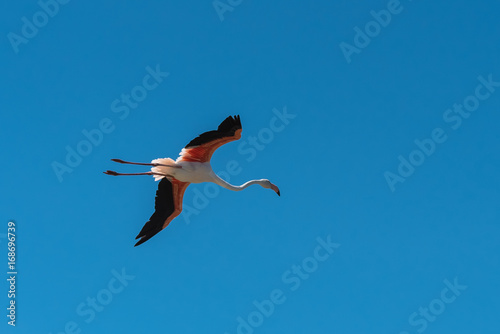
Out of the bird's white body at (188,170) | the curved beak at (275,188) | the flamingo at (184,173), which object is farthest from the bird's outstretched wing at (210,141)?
the curved beak at (275,188)

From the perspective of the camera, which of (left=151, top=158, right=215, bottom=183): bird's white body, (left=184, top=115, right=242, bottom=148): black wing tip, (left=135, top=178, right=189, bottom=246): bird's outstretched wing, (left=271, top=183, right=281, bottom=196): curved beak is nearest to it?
(left=184, top=115, right=242, bottom=148): black wing tip

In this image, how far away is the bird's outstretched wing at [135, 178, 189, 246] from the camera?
24.0m

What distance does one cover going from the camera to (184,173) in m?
23.3

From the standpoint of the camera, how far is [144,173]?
2358cm

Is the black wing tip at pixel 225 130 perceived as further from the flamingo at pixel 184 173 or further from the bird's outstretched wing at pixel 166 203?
the bird's outstretched wing at pixel 166 203

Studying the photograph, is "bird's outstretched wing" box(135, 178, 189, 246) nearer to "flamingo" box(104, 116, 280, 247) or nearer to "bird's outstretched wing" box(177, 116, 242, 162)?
"flamingo" box(104, 116, 280, 247)

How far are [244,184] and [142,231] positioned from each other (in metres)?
2.92

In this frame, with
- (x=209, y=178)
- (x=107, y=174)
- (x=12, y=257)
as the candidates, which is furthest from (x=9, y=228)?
(x=209, y=178)

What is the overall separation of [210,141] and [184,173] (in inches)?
46.5

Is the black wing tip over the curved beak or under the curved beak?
over

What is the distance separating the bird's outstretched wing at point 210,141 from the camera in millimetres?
22250

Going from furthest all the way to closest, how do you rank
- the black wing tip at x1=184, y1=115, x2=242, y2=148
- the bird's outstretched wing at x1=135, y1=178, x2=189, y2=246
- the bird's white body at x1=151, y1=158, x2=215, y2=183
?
the bird's outstretched wing at x1=135, y1=178, x2=189, y2=246, the bird's white body at x1=151, y1=158, x2=215, y2=183, the black wing tip at x1=184, y1=115, x2=242, y2=148

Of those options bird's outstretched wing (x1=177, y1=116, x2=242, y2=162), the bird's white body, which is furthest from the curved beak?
bird's outstretched wing (x1=177, y1=116, x2=242, y2=162)

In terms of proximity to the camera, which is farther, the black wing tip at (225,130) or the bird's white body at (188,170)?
the bird's white body at (188,170)
